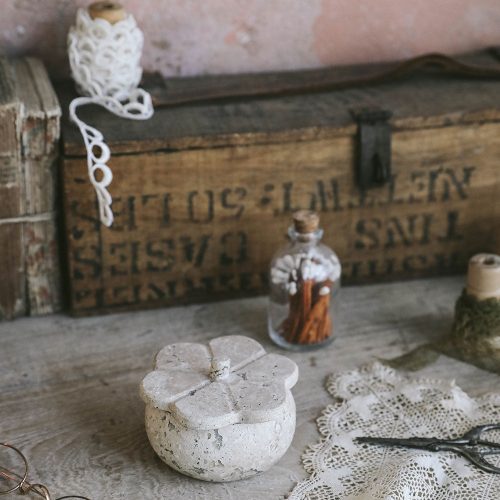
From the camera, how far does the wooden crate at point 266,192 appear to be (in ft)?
4.52

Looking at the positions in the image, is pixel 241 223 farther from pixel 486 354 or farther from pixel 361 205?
pixel 486 354

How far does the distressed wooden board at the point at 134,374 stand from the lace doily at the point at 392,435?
0.09 feet

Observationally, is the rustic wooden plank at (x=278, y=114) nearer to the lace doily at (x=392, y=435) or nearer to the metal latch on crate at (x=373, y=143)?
the metal latch on crate at (x=373, y=143)

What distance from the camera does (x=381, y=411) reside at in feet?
4.01

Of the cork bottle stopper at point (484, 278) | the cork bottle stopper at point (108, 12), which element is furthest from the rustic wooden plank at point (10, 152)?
the cork bottle stopper at point (484, 278)

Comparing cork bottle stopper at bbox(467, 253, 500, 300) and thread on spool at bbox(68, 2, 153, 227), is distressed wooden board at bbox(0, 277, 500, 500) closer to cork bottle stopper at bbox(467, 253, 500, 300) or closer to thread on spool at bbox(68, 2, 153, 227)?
cork bottle stopper at bbox(467, 253, 500, 300)

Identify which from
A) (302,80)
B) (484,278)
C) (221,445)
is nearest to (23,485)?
(221,445)

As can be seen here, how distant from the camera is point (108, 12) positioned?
1.40 m

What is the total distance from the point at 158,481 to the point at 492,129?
74cm

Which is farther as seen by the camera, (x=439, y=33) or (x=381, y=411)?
(x=439, y=33)

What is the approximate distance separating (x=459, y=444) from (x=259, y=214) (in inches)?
18.4

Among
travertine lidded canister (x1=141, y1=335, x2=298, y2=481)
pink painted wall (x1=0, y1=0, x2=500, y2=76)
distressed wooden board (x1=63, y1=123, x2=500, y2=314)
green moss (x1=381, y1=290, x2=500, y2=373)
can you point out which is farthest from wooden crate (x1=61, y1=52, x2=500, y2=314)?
travertine lidded canister (x1=141, y1=335, x2=298, y2=481)

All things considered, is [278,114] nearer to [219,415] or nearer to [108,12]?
[108,12]

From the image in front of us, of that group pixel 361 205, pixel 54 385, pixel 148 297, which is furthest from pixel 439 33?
pixel 54 385
